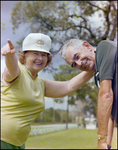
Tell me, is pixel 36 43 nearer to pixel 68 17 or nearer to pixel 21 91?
pixel 21 91

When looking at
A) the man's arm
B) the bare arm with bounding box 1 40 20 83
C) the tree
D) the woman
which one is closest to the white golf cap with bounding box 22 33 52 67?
the woman

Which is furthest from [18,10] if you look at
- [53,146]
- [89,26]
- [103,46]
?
[53,146]

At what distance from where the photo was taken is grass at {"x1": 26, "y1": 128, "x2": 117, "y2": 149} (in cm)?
313

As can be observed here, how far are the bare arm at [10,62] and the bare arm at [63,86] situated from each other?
247 millimetres

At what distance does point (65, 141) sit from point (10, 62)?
3.27 meters

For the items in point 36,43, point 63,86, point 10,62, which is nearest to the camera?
point 10,62

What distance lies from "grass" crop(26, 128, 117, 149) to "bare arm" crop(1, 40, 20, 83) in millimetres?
2697

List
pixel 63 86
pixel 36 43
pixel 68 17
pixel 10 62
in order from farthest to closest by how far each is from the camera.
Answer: pixel 68 17, pixel 63 86, pixel 36 43, pixel 10 62

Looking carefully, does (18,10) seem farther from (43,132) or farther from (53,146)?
(53,146)

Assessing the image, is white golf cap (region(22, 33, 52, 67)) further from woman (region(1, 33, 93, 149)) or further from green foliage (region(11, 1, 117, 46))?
green foliage (region(11, 1, 117, 46))

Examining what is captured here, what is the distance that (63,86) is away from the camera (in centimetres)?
80

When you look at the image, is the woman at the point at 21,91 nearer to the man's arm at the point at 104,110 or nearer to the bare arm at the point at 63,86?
the bare arm at the point at 63,86

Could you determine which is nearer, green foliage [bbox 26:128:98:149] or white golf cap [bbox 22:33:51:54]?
white golf cap [bbox 22:33:51:54]

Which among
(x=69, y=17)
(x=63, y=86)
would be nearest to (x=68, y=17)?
(x=69, y=17)
